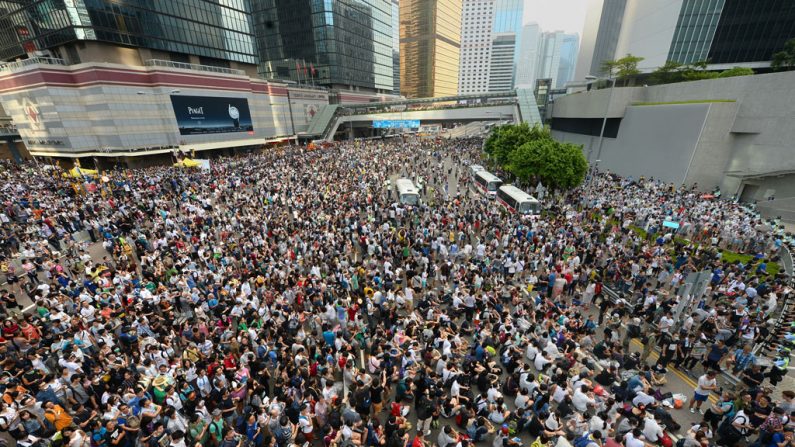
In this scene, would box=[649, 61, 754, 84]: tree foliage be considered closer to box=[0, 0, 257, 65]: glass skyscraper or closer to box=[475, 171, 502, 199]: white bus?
box=[475, 171, 502, 199]: white bus

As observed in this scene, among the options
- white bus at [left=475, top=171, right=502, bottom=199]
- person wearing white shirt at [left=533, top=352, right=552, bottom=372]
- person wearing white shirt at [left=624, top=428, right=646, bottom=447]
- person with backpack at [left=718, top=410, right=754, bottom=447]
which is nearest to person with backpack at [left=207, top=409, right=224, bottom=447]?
person wearing white shirt at [left=533, top=352, right=552, bottom=372]

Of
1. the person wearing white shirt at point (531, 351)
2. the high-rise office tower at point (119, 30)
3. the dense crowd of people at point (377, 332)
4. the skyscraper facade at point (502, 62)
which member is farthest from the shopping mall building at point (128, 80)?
the skyscraper facade at point (502, 62)

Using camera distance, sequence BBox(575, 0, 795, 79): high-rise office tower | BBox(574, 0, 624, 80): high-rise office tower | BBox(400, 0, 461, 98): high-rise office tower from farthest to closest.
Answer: BBox(400, 0, 461, 98): high-rise office tower → BBox(574, 0, 624, 80): high-rise office tower → BBox(575, 0, 795, 79): high-rise office tower

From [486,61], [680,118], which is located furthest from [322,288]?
[486,61]

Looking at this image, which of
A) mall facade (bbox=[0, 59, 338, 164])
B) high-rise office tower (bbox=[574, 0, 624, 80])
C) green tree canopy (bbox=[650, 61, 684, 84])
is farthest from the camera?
high-rise office tower (bbox=[574, 0, 624, 80])

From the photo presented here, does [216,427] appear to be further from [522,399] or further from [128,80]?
[128,80]
